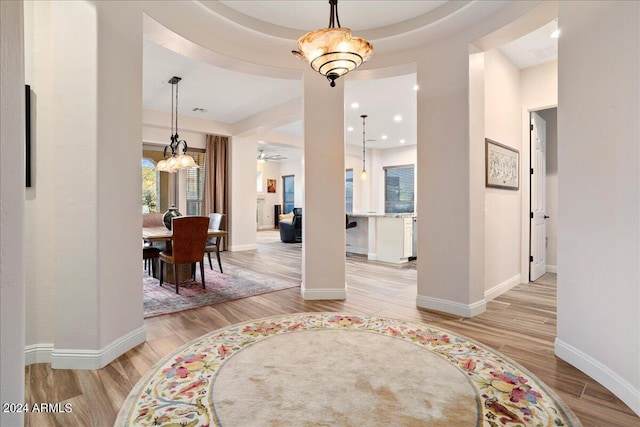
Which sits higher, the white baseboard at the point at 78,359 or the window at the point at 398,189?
the window at the point at 398,189

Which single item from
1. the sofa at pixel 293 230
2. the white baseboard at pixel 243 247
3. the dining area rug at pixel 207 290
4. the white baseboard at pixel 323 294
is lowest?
the dining area rug at pixel 207 290

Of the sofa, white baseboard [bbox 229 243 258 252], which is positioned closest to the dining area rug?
white baseboard [bbox 229 243 258 252]

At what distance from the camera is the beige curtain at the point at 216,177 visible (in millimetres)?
7465

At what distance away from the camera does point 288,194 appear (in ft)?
47.1

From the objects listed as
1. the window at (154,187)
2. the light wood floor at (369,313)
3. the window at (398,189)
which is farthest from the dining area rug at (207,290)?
the window at (398,189)

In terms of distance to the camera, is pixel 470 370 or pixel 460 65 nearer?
pixel 470 370

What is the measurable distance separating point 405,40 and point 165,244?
4.24m

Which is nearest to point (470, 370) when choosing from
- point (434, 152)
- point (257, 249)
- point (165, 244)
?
point (434, 152)

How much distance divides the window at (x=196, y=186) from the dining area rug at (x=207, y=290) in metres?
2.62

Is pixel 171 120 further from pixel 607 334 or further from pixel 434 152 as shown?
pixel 607 334

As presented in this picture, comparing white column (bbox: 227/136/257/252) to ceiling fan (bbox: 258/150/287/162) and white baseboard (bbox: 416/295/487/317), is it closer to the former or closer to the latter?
ceiling fan (bbox: 258/150/287/162)

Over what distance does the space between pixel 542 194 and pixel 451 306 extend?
2947mm

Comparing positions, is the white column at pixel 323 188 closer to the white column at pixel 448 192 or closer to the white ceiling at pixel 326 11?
the white ceiling at pixel 326 11

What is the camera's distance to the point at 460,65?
316 centimetres
